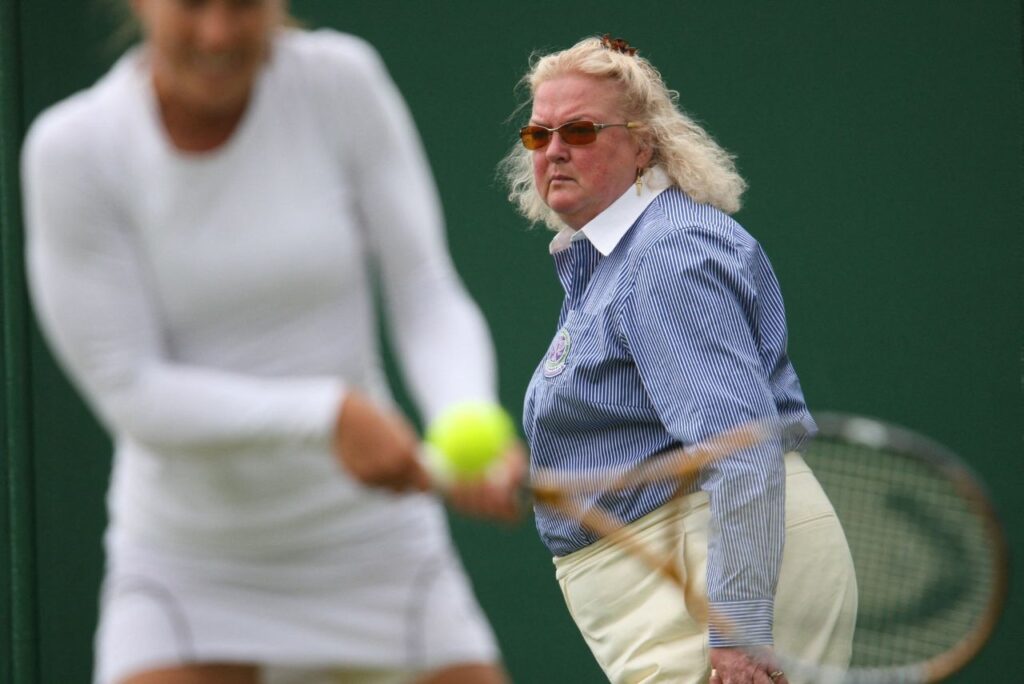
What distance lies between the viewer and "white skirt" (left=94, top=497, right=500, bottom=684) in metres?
2.21

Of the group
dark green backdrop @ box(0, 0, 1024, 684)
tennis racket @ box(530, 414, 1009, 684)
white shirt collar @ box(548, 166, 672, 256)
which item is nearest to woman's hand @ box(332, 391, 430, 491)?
tennis racket @ box(530, 414, 1009, 684)

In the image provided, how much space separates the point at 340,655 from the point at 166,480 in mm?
332

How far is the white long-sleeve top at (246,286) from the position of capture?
85.1 inches

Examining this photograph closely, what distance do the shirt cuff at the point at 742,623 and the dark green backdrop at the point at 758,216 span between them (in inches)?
79.4

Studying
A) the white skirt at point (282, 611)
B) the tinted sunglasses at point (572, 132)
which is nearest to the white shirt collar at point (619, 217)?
the tinted sunglasses at point (572, 132)

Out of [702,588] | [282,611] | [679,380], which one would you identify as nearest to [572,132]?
[679,380]

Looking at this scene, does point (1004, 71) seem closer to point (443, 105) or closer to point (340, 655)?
point (443, 105)

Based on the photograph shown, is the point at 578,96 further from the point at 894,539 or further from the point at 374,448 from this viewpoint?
the point at 374,448

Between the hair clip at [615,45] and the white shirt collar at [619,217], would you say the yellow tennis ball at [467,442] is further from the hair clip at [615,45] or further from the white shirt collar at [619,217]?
the hair clip at [615,45]

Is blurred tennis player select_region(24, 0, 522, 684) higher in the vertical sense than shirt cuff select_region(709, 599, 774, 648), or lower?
higher

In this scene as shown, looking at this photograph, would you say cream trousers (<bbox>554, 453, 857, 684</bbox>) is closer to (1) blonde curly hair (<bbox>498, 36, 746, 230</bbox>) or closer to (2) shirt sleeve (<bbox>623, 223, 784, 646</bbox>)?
(2) shirt sleeve (<bbox>623, 223, 784, 646</bbox>)

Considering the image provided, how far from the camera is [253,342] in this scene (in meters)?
2.22

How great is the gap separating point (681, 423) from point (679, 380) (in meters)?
0.08

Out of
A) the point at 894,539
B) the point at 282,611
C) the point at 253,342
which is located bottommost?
the point at 894,539
